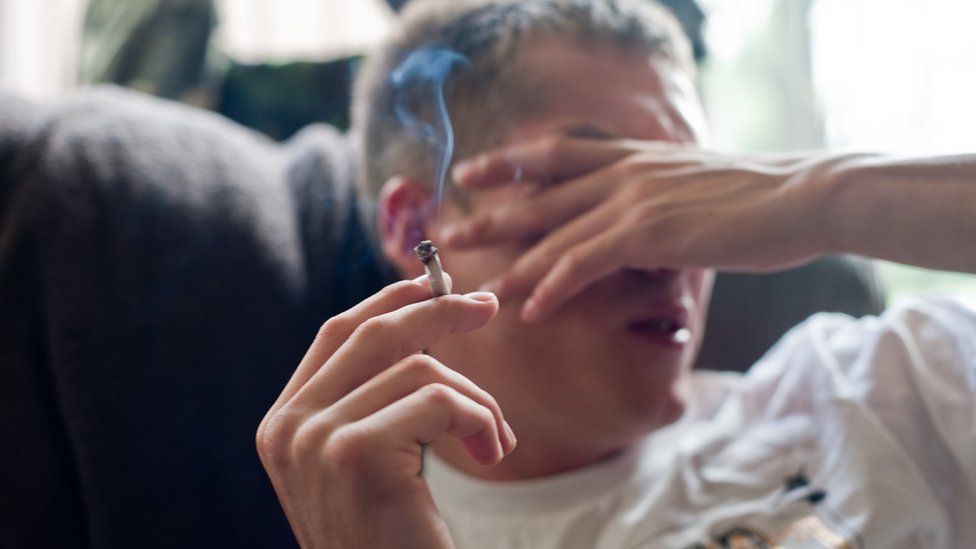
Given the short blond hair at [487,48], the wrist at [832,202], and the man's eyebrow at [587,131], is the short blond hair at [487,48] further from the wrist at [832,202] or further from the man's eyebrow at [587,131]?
the wrist at [832,202]

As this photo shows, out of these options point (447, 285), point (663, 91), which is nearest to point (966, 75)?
point (663, 91)

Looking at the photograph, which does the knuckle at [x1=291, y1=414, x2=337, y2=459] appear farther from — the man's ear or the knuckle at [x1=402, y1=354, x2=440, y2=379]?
the man's ear

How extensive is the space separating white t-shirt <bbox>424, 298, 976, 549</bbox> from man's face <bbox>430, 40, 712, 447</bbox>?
7 cm

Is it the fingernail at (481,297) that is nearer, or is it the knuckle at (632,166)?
the fingernail at (481,297)

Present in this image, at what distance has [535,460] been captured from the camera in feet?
2.50

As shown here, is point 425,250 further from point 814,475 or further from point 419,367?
point 814,475

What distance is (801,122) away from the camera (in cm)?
130

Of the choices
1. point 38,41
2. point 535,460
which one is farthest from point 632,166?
point 38,41

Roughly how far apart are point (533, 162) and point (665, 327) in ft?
0.65

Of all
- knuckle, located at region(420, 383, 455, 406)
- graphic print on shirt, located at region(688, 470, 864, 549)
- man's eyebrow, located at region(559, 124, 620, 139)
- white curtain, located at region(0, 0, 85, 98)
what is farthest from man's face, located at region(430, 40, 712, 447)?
white curtain, located at region(0, 0, 85, 98)

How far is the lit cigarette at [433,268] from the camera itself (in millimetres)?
428

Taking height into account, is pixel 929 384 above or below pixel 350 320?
below

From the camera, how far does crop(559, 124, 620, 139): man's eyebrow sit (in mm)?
765

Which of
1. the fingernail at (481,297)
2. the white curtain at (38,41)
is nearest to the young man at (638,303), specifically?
the fingernail at (481,297)
